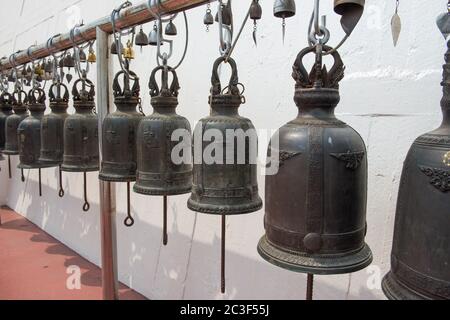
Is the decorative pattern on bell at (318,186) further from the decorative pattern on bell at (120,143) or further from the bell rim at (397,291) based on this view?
the decorative pattern on bell at (120,143)

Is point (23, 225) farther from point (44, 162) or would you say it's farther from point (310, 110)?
point (310, 110)

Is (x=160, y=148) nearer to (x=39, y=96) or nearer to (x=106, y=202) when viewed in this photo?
(x=106, y=202)

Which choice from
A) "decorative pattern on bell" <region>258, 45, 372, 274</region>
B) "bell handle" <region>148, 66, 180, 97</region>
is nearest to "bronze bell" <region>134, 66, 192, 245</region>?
"bell handle" <region>148, 66, 180, 97</region>

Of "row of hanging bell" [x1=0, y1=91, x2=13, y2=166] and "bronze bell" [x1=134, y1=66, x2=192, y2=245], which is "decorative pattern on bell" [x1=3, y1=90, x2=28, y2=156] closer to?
"row of hanging bell" [x1=0, y1=91, x2=13, y2=166]

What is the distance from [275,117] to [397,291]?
1273 millimetres

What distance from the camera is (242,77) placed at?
85.0 inches

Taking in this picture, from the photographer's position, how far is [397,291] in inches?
33.9

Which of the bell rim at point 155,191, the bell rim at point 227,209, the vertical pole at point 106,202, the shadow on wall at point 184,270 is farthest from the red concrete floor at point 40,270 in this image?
the bell rim at point 227,209

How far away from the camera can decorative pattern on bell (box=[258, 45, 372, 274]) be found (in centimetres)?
94

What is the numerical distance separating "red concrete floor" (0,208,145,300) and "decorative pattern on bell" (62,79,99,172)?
52.2 inches

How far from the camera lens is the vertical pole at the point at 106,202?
1.97m

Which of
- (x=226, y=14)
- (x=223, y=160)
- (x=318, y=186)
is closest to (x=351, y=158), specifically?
(x=318, y=186)

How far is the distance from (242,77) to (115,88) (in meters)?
0.78
